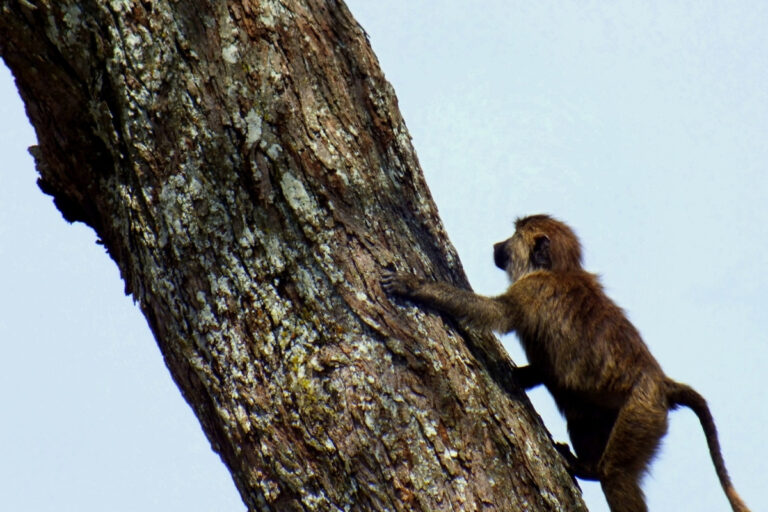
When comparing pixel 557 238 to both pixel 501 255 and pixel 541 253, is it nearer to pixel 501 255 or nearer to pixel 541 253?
pixel 541 253

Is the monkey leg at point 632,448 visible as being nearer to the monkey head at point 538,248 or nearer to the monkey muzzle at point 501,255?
the monkey head at point 538,248

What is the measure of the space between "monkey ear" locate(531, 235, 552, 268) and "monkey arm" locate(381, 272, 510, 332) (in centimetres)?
130

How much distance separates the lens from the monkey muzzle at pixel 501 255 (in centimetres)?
709

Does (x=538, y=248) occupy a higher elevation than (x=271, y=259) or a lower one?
higher

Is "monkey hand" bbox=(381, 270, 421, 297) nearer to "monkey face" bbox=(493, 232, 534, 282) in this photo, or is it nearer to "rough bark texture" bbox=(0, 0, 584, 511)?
"rough bark texture" bbox=(0, 0, 584, 511)

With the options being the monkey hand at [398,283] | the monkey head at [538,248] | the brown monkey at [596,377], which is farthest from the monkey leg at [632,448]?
the monkey hand at [398,283]

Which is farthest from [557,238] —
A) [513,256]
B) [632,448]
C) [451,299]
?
A: [451,299]

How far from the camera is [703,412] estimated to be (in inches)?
218

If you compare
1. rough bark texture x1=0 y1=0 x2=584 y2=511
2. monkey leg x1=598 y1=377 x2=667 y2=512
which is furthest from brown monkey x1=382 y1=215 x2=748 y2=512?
rough bark texture x1=0 y1=0 x2=584 y2=511

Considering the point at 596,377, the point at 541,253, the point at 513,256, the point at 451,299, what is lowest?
the point at 596,377

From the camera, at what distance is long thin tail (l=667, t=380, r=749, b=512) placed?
544 cm

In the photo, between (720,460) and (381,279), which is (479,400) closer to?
(381,279)

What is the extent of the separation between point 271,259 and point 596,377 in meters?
2.71

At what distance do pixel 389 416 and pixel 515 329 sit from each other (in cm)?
238
